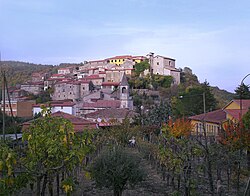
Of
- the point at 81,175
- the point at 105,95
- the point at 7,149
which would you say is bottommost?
the point at 81,175

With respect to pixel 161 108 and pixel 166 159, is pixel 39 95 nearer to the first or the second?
pixel 161 108

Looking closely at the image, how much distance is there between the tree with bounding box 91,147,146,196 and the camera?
9.41m

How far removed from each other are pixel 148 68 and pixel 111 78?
29.3 ft

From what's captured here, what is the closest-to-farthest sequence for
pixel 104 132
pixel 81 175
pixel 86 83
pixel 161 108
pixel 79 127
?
pixel 81 175 → pixel 104 132 → pixel 79 127 → pixel 161 108 → pixel 86 83

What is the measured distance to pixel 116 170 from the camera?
934 centimetres

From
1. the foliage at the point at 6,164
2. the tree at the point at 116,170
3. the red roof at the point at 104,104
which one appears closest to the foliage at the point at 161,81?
the red roof at the point at 104,104

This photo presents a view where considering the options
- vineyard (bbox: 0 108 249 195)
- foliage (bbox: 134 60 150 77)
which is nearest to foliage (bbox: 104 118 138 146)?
vineyard (bbox: 0 108 249 195)

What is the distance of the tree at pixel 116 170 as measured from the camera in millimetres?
9414

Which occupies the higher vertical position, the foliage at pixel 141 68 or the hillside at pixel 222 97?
the foliage at pixel 141 68

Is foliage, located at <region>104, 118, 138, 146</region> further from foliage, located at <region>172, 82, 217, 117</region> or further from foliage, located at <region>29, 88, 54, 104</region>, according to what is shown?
foliage, located at <region>29, 88, 54, 104</region>

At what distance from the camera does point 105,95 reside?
2692 inches

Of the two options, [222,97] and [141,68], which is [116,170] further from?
[141,68]

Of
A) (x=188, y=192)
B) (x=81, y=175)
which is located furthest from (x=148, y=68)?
(x=188, y=192)

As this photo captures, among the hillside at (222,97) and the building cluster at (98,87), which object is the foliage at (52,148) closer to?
the building cluster at (98,87)
